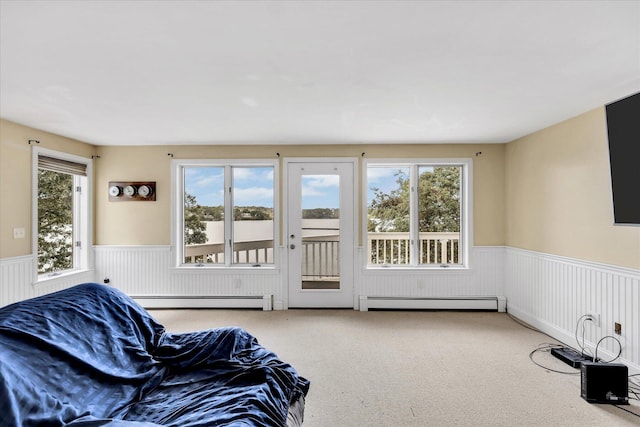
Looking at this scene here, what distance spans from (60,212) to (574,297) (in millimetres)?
6139

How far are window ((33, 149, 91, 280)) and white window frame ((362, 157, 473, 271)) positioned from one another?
3916mm

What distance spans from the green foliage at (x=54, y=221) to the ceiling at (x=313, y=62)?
2.77ft

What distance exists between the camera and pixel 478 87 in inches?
101

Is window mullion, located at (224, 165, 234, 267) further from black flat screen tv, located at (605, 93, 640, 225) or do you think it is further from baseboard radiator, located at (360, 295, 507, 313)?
black flat screen tv, located at (605, 93, 640, 225)

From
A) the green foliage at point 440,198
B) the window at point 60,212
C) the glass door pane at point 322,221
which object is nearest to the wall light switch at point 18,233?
the window at point 60,212

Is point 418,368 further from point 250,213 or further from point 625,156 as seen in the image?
point 250,213

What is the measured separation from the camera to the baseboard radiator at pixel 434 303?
4523 millimetres

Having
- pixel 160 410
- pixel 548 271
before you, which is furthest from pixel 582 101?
pixel 160 410

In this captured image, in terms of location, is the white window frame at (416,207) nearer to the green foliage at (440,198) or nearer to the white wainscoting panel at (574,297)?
the green foliage at (440,198)

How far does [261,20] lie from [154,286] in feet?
13.6

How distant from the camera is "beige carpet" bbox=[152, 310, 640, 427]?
2.22m

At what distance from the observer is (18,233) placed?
349 cm

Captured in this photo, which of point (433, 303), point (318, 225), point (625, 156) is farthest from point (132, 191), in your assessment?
point (625, 156)

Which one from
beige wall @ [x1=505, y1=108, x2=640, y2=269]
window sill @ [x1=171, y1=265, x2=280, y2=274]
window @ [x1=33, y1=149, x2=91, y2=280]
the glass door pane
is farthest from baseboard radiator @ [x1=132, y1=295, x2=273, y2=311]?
beige wall @ [x1=505, y1=108, x2=640, y2=269]
